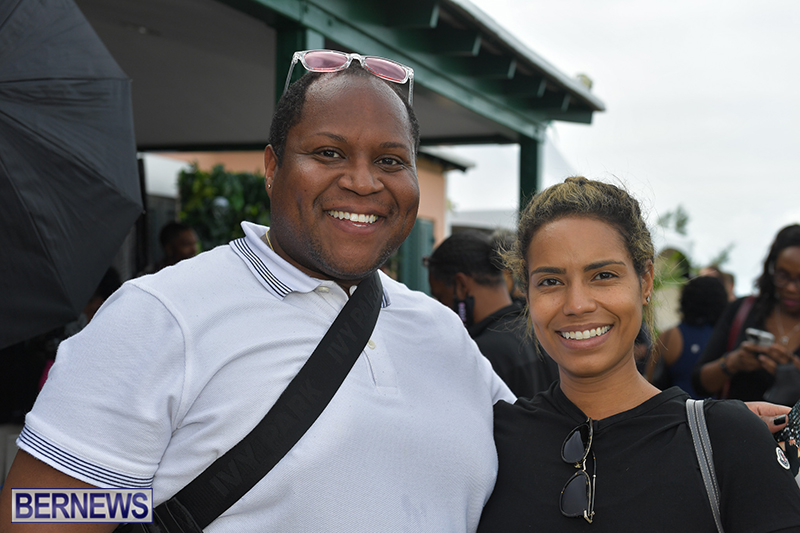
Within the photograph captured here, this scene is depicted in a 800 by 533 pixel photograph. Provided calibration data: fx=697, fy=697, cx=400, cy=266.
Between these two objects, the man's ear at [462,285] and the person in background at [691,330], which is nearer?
the man's ear at [462,285]

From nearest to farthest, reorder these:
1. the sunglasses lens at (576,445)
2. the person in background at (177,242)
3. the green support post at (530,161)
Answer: the sunglasses lens at (576,445), the person in background at (177,242), the green support post at (530,161)

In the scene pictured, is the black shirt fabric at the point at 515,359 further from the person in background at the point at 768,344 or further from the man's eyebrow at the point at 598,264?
the man's eyebrow at the point at 598,264

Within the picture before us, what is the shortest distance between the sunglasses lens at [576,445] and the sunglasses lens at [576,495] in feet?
0.16

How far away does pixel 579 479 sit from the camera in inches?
66.9

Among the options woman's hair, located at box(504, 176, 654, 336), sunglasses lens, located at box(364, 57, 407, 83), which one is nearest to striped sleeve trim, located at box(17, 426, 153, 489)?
sunglasses lens, located at box(364, 57, 407, 83)

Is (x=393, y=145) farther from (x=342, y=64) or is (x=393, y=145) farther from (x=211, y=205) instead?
(x=211, y=205)

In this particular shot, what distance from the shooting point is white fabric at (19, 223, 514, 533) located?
1.42m

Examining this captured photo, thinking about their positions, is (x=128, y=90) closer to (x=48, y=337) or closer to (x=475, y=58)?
(x=48, y=337)

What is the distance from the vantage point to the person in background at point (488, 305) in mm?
3182

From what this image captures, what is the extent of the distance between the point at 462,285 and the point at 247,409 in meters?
2.43

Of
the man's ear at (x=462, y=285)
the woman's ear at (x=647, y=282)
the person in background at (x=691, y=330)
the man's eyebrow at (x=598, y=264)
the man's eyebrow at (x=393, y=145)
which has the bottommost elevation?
the person in background at (x=691, y=330)

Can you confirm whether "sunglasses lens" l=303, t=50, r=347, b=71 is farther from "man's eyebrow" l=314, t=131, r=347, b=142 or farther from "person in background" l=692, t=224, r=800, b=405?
"person in background" l=692, t=224, r=800, b=405

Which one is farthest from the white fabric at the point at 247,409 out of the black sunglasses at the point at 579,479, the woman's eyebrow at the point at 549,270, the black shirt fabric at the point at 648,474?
the woman's eyebrow at the point at 549,270

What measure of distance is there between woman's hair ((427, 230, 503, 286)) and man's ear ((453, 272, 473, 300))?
0.02 meters
